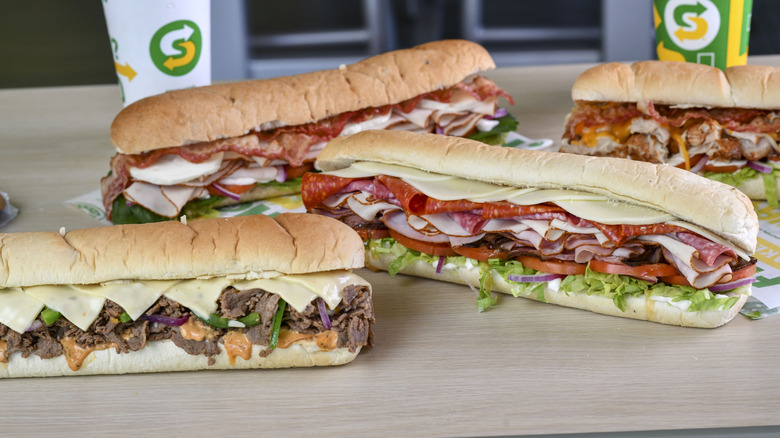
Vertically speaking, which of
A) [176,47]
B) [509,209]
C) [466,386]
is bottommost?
[466,386]

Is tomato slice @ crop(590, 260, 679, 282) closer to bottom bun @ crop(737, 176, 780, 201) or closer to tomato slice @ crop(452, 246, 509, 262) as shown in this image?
tomato slice @ crop(452, 246, 509, 262)

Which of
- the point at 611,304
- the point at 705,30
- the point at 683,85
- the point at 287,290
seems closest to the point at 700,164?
the point at 683,85

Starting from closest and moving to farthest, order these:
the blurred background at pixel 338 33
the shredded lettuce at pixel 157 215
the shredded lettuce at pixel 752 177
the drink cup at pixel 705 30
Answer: the shredded lettuce at pixel 752 177, the shredded lettuce at pixel 157 215, the drink cup at pixel 705 30, the blurred background at pixel 338 33

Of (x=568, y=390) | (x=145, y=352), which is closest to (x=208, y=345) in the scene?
(x=145, y=352)

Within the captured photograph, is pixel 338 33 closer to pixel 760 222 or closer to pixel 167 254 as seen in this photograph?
pixel 760 222

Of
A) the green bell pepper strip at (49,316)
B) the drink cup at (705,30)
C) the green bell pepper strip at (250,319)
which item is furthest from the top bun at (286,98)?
the green bell pepper strip at (250,319)

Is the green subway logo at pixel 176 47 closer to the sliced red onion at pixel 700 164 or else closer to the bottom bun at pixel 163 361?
the bottom bun at pixel 163 361

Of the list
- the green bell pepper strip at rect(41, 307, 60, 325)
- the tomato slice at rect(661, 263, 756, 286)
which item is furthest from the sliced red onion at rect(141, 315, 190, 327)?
the tomato slice at rect(661, 263, 756, 286)

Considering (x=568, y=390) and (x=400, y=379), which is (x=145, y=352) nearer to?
(x=400, y=379)
